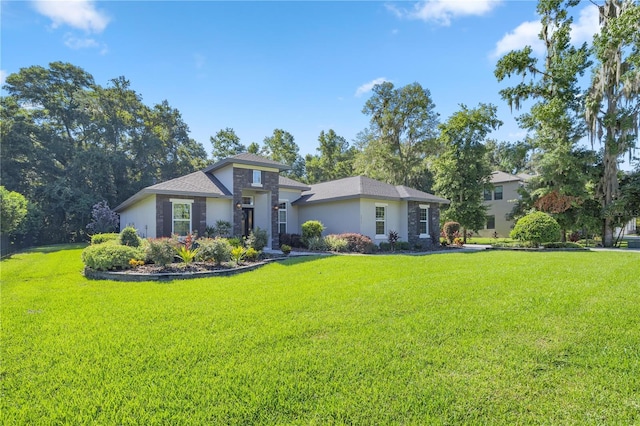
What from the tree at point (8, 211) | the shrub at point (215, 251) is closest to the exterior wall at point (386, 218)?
the shrub at point (215, 251)

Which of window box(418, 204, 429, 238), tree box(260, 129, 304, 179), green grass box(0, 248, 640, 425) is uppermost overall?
tree box(260, 129, 304, 179)

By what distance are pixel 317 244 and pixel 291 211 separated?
4.78 m

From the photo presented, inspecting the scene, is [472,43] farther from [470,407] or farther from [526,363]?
[470,407]

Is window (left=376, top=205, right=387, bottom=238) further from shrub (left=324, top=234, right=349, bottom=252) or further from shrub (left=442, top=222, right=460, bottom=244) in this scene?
shrub (left=442, top=222, right=460, bottom=244)

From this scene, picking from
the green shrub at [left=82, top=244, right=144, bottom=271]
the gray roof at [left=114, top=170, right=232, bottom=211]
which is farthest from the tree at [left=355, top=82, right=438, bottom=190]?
the green shrub at [left=82, top=244, right=144, bottom=271]

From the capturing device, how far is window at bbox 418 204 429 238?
18.1 metres

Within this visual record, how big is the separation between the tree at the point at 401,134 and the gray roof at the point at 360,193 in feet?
40.8

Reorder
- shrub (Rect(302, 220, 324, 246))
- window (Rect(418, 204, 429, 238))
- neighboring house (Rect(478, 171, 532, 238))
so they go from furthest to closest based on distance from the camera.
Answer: neighboring house (Rect(478, 171, 532, 238)) → window (Rect(418, 204, 429, 238)) → shrub (Rect(302, 220, 324, 246))

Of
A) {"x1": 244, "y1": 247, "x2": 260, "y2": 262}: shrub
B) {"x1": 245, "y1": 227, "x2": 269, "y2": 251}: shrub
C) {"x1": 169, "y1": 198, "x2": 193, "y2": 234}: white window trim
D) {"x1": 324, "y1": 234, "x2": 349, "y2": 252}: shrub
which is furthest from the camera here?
{"x1": 324, "y1": 234, "x2": 349, "y2": 252}: shrub

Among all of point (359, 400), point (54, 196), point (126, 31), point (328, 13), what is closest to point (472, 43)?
point (328, 13)

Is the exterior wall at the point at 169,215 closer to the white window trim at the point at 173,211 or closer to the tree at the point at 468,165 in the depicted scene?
the white window trim at the point at 173,211

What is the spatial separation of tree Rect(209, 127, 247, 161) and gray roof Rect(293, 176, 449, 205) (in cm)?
2198

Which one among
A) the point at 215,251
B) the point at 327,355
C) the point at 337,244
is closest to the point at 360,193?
the point at 337,244

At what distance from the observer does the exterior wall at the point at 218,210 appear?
14570 millimetres
